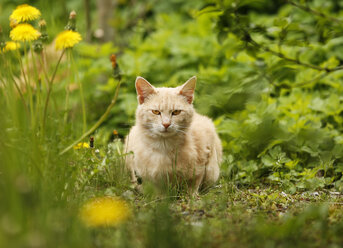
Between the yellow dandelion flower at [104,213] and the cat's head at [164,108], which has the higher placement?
the cat's head at [164,108]

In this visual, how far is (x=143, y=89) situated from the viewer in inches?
125

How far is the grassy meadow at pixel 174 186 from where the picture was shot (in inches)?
71.9

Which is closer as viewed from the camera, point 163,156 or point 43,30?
point 43,30

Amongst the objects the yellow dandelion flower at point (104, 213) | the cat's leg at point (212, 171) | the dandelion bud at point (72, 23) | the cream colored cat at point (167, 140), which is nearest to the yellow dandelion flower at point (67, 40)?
the dandelion bud at point (72, 23)

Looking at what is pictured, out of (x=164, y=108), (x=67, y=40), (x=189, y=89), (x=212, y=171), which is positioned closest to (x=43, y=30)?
(x=67, y=40)

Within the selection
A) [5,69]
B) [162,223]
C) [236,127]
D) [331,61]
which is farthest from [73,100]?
[162,223]

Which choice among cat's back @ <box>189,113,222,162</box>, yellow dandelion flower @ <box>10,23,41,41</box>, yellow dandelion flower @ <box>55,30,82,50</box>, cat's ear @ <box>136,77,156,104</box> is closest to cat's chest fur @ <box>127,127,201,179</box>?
cat's back @ <box>189,113,222,162</box>

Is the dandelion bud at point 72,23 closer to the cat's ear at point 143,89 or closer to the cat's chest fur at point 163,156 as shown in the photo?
the cat's ear at point 143,89

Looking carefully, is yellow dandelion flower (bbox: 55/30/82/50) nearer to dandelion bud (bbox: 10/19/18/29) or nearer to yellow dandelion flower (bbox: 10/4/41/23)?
yellow dandelion flower (bbox: 10/4/41/23)

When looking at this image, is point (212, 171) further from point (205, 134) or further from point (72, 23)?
point (72, 23)

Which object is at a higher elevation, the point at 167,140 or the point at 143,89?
the point at 143,89

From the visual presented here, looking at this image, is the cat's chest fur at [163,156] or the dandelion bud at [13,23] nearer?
Answer: the dandelion bud at [13,23]

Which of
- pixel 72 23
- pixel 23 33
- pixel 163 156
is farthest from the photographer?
pixel 163 156

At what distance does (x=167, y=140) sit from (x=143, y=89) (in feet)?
1.42
